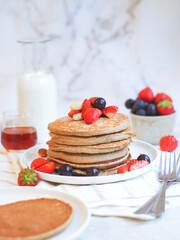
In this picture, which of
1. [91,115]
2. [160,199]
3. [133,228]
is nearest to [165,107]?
[91,115]

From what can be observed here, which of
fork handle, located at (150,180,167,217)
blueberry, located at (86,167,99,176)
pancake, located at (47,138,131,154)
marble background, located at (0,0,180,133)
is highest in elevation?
marble background, located at (0,0,180,133)

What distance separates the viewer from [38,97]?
2.47 m

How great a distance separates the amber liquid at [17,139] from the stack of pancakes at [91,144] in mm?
442

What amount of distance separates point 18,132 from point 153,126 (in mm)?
→ 766

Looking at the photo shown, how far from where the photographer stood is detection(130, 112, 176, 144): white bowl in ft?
7.68

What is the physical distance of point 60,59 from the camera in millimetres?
3277

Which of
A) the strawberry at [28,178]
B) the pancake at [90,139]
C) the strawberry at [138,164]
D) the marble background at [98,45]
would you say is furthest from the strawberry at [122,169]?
the marble background at [98,45]

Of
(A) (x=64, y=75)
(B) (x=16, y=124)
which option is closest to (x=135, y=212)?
(B) (x=16, y=124)

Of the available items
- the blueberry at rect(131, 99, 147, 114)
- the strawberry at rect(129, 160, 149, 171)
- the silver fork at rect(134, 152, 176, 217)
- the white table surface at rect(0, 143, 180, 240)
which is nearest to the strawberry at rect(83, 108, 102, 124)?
the strawberry at rect(129, 160, 149, 171)

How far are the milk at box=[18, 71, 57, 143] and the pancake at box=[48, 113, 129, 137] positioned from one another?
2.10ft

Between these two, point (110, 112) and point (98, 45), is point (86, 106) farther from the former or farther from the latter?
point (98, 45)

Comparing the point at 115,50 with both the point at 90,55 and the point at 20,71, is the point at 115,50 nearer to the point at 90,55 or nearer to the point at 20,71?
the point at 90,55

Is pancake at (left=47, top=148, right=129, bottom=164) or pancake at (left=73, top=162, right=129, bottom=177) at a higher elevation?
pancake at (left=47, top=148, right=129, bottom=164)

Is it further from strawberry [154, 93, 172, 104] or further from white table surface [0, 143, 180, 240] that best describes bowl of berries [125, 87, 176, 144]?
white table surface [0, 143, 180, 240]
